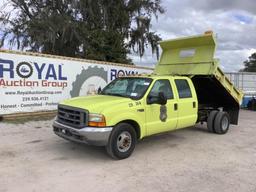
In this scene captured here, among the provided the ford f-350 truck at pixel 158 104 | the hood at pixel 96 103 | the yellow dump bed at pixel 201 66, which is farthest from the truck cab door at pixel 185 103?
the hood at pixel 96 103

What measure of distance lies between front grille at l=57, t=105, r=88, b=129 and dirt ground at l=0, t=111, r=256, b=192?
2.49ft

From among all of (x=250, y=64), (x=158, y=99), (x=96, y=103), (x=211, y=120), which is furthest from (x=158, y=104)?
(x=250, y=64)

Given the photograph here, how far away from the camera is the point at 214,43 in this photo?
28.4 ft

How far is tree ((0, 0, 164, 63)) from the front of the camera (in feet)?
61.5

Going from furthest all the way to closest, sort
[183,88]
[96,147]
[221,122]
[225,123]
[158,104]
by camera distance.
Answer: [225,123] < [221,122] < [183,88] < [96,147] < [158,104]

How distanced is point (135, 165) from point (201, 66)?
4.43m

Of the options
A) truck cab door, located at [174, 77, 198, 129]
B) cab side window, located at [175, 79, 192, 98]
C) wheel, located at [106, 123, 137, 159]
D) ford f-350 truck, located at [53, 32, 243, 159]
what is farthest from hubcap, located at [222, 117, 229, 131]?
wheel, located at [106, 123, 137, 159]

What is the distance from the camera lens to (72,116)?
6199 mm

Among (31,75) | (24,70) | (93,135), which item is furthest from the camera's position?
(31,75)

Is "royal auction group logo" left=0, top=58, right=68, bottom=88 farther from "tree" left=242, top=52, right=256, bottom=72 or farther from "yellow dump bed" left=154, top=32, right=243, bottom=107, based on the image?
"tree" left=242, top=52, right=256, bottom=72

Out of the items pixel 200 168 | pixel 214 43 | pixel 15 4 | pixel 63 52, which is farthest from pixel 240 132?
pixel 15 4

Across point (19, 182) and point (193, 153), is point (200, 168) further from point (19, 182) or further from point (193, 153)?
point (19, 182)

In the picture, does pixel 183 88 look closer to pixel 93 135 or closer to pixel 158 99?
pixel 158 99

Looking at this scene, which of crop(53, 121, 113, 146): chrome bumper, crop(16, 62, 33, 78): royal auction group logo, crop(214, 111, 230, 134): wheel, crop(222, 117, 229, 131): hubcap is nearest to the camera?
crop(53, 121, 113, 146): chrome bumper
